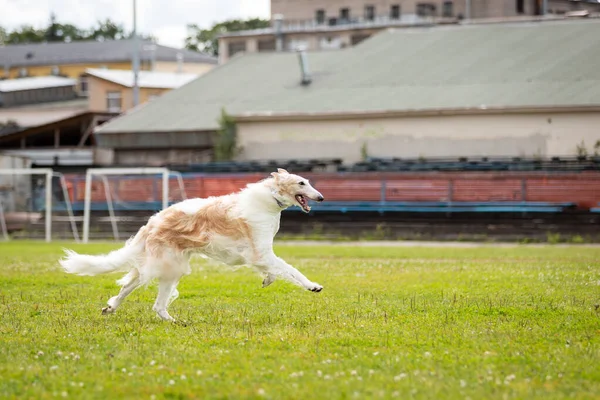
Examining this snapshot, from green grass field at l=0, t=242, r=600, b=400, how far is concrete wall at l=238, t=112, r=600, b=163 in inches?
1127

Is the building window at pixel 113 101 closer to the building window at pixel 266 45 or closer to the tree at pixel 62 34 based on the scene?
the building window at pixel 266 45

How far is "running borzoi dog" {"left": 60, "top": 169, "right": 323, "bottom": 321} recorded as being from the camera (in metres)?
13.3

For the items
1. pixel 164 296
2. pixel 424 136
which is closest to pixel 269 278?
pixel 164 296

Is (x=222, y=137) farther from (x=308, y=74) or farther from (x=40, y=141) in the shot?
(x=40, y=141)

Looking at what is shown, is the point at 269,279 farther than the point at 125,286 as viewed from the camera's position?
Yes

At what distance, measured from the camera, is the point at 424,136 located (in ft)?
166

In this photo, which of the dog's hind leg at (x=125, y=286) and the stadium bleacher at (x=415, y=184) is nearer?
the dog's hind leg at (x=125, y=286)

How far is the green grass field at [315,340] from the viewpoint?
855 cm

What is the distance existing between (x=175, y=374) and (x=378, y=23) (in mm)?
87317

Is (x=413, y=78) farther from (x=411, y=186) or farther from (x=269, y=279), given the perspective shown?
(x=269, y=279)


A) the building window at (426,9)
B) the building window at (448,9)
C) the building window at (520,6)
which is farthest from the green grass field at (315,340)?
the building window at (426,9)

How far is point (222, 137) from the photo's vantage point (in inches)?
2144

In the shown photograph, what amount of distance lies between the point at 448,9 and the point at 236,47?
21.4 m

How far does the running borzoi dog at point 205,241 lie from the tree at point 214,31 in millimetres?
125637
